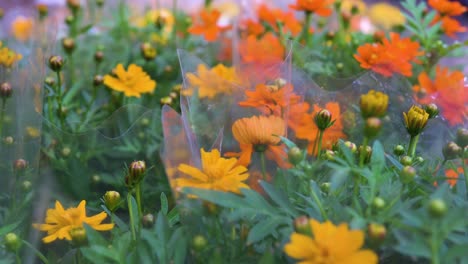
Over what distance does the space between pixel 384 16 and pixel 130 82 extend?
0.92 meters

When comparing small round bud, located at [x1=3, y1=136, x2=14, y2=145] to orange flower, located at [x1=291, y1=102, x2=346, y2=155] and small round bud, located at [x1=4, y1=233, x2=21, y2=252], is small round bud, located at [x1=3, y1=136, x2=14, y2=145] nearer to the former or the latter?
small round bud, located at [x1=4, y1=233, x2=21, y2=252]

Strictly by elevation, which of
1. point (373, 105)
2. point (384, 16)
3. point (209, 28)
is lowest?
point (384, 16)

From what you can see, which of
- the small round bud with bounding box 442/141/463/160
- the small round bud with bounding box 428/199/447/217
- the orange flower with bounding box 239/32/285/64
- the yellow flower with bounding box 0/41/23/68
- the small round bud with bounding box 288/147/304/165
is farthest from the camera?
the orange flower with bounding box 239/32/285/64

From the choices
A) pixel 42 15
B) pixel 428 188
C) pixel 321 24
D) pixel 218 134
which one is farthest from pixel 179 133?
pixel 321 24

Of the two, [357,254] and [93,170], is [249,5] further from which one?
[357,254]

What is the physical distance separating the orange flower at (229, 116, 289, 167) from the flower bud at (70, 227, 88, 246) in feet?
0.61

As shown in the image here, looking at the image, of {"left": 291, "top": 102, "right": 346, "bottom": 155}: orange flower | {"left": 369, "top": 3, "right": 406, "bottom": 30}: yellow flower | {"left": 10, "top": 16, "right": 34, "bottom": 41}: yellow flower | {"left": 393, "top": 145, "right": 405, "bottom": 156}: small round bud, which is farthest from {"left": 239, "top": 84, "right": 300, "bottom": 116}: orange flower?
{"left": 369, "top": 3, "right": 406, "bottom": 30}: yellow flower

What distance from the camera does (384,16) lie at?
163 centimetres

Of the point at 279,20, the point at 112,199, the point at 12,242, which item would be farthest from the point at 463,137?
the point at 279,20

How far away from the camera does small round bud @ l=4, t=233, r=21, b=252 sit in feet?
2.02

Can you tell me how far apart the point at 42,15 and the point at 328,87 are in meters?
0.65

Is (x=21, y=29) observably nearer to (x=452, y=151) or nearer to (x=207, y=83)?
(x=207, y=83)

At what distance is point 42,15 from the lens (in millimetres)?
1217

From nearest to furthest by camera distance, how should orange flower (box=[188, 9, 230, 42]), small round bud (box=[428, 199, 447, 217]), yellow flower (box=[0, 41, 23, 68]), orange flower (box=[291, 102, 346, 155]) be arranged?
small round bud (box=[428, 199, 447, 217]), orange flower (box=[291, 102, 346, 155]), yellow flower (box=[0, 41, 23, 68]), orange flower (box=[188, 9, 230, 42])
